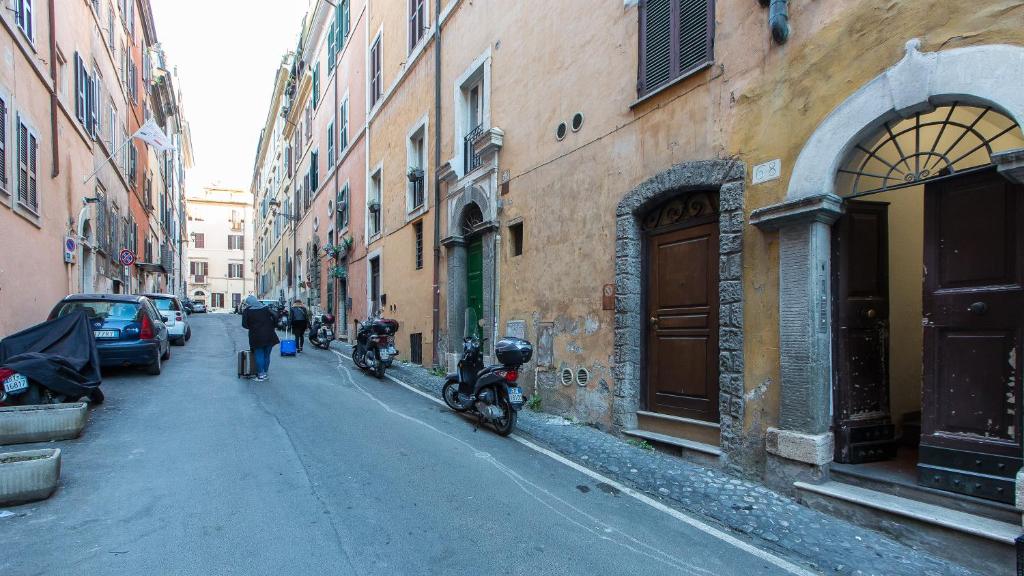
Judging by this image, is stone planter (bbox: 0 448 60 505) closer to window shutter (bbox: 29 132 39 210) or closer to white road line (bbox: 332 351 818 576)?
white road line (bbox: 332 351 818 576)

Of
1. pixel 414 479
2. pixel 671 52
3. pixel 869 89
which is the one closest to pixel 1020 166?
pixel 869 89

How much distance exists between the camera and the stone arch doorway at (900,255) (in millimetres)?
3625

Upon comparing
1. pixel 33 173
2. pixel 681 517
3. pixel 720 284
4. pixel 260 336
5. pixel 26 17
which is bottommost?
pixel 681 517

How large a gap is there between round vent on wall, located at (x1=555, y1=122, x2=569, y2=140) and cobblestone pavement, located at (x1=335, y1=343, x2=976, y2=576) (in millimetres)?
3966

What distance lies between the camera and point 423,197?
12.8 metres

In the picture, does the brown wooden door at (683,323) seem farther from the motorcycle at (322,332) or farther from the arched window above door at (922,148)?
the motorcycle at (322,332)

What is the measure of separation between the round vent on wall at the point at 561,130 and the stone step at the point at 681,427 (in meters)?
3.82

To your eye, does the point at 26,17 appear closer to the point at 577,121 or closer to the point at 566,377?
the point at 577,121

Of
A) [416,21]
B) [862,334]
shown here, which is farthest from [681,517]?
[416,21]

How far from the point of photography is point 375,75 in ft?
53.5

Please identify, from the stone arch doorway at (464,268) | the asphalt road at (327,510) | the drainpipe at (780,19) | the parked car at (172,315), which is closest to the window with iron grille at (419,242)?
the stone arch doorway at (464,268)

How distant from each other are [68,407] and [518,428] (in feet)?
15.0

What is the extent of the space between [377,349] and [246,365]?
2.26 meters

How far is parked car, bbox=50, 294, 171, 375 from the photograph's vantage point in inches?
349
